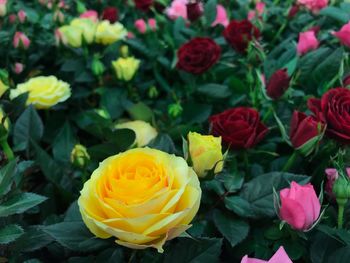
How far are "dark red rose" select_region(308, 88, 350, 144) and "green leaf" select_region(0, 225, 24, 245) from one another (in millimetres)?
492

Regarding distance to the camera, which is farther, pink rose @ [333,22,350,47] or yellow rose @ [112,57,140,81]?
yellow rose @ [112,57,140,81]

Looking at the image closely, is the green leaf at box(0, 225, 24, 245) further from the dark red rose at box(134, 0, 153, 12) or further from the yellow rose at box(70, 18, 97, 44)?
the dark red rose at box(134, 0, 153, 12)

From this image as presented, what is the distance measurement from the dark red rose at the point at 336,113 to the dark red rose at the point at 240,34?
48cm

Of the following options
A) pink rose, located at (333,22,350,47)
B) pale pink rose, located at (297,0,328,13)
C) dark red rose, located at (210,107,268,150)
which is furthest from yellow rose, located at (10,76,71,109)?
pale pink rose, located at (297,0,328,13)

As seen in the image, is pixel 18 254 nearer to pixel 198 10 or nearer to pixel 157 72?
pixel 157 72

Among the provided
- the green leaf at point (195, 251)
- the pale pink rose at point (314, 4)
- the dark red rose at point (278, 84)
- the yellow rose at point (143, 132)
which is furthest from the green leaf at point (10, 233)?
the pale pink rose at point (314, 4)

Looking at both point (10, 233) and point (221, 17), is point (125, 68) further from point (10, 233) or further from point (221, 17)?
point (10, 233)

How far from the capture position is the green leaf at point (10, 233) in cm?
62

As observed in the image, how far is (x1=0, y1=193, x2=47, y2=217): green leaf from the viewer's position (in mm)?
633

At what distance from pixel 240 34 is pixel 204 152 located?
27.4 inches

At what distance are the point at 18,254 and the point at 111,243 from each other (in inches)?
6.7

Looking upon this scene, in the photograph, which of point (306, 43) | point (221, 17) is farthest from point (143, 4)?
point (306, 43)

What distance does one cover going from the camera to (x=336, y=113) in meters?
0.80

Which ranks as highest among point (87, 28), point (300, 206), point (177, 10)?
point (300, 206)
